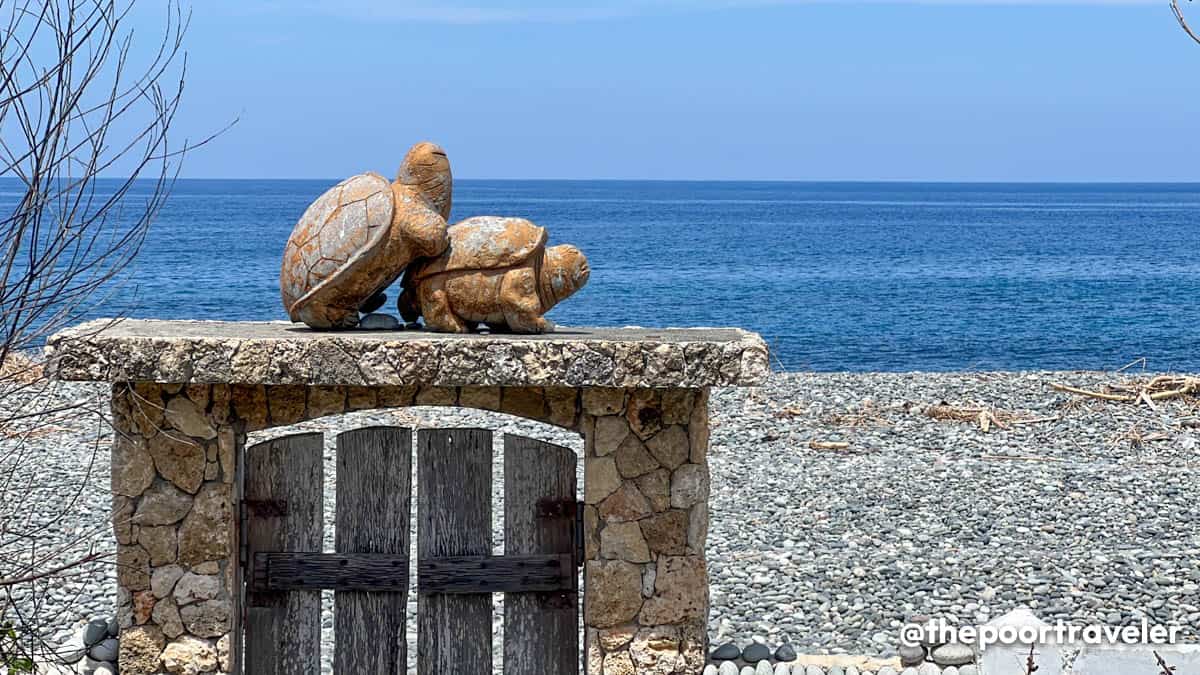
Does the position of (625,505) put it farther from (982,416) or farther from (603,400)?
(982,416)

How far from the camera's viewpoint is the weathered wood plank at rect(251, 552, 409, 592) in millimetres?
5434

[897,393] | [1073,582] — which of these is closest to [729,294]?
[897,393]

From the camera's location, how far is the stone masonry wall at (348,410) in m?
5.31

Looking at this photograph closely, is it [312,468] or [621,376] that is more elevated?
[621,376]

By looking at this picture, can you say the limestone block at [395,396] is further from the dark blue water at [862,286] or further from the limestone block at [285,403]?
the dark blue water at [862,286]

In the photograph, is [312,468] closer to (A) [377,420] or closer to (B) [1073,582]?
(B) [1073,582]

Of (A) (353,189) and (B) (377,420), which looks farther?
(B) (377,420)

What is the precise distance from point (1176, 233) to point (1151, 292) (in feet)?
143

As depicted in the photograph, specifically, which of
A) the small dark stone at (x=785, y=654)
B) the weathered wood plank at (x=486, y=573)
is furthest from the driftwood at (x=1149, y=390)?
the weathered wood plank at (x=486, y=573)

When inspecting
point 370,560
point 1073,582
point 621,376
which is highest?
point 621,376

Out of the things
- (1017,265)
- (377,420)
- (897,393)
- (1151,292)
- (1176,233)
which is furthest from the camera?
(1176,233)

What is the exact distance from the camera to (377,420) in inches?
528

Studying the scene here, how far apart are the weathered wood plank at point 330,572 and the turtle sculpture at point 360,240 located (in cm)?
98

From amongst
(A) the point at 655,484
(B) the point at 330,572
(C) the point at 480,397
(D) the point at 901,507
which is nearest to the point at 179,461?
(B) the point at 330,572
